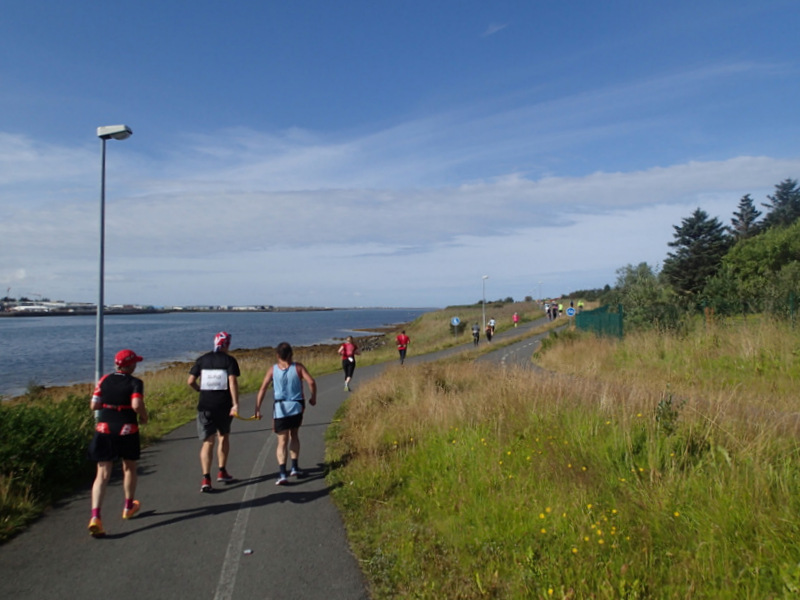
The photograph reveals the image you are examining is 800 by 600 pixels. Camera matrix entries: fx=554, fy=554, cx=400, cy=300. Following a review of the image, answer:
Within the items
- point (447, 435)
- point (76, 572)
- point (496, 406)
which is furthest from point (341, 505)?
point (496, 406)

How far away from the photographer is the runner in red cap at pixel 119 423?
18.0 feet

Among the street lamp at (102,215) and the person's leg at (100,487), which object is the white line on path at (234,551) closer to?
the person's leg at (100,487)

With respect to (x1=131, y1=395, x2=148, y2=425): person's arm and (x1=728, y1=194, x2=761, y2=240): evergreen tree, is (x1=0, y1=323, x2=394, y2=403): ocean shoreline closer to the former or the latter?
(x1=131, y1=395, x2=148, y2=425): person's arm

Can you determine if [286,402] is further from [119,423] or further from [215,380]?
[119,423]

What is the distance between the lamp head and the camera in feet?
32.6

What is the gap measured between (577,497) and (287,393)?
12.3ft

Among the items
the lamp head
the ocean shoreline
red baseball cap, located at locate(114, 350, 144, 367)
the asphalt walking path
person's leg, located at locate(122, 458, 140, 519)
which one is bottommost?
the ocean shoreline

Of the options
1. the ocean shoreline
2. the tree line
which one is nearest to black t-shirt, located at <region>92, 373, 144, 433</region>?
the ocean shoreline

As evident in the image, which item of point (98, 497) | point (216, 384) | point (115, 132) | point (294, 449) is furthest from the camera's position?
point (115, 132)

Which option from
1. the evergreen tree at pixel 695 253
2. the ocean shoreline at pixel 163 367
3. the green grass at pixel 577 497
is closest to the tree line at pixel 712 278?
the evergreen tree at pixel 695 253

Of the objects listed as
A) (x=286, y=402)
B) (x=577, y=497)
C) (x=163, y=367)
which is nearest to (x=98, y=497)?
(x=286, y=402)

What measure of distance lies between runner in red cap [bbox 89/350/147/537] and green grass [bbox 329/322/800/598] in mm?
2210

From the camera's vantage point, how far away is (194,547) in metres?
4.94

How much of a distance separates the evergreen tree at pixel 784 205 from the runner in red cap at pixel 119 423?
99.2 m
